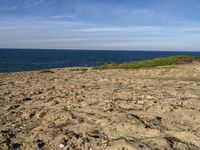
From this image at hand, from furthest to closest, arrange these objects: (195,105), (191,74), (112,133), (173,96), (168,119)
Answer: (191,74) → (173,96) → (195,105) → (168,119) → (112,133)

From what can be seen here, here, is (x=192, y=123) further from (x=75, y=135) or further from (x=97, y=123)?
(x=75, y=135)

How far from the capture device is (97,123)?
8.57 meters

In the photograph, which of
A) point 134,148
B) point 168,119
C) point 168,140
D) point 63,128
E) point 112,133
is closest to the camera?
point 134,148

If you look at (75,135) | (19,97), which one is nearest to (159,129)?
(75,135)

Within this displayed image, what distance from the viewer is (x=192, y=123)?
27.8 feet

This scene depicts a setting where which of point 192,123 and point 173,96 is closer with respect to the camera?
point 192,123

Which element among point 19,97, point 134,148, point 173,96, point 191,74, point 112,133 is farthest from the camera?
point 191,74

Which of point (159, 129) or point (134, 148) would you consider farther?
point (159, 129)

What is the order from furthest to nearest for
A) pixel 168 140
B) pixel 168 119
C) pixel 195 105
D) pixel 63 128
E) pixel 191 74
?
pixel 191 74 → pixel 195 105 → pixel 168 119 → pixel 63 128 → pixel 168 140

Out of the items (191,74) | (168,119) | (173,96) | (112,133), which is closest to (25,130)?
(112,133)

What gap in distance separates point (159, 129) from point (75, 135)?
2007mm

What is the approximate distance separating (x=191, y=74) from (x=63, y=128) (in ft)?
44.0

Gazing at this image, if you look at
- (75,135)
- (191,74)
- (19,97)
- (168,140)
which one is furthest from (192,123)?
(191,74)

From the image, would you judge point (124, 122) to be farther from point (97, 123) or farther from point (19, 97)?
point (19, 97)
